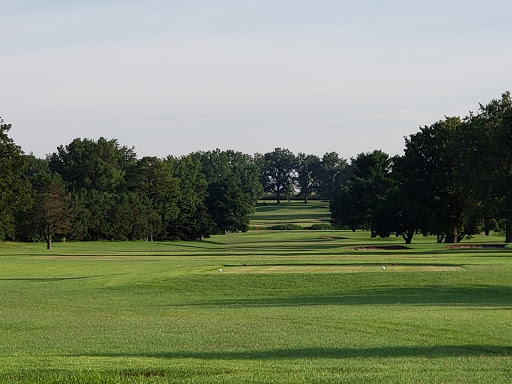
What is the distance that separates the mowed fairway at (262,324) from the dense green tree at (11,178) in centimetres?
3630

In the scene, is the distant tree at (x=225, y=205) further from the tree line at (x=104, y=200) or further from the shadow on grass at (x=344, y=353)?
the shadow on grass at (x=344, y=353)

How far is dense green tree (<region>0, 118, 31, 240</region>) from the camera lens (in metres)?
80.7

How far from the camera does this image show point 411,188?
3214 inches

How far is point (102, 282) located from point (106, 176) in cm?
10097

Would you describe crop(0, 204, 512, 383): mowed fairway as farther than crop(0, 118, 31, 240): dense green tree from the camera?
No

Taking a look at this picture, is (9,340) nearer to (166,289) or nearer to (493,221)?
(166,289)

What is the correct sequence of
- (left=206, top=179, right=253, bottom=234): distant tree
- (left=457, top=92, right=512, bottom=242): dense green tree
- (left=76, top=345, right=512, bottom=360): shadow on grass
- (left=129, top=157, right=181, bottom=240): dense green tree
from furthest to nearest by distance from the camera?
1. (left=206, top=179, right=253, bottom=234): distant tree
2. (left=129, top=157, right=181, bottom=240): dense green tree
3. (left=457, top=92, right=512, bottom=242): dense green tree
4. (left=76, top=345, right=512, bottom=360): shadow on grass

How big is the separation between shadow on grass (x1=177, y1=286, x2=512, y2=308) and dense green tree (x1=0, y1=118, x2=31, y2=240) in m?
52.8

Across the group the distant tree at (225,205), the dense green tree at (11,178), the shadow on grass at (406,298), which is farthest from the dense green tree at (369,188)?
the shadow on grass at (406,298)

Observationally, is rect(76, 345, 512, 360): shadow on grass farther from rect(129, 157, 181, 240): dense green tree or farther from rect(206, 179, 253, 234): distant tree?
rect(206, 179, 253, 234): distant tree

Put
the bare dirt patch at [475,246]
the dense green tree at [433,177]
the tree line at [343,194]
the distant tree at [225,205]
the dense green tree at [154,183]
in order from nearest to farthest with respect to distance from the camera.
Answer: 1. the tree line at [343,194]
2. the bare dirt patch at [475,246]
3. the dense green tree at [433,177]
4. the dense green tree at [154,183]
5. the distant tree at [225,205]

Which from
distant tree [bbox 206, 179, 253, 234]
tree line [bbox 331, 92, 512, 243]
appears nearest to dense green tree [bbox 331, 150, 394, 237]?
tree line [bbox 331, 92, 512, 243]

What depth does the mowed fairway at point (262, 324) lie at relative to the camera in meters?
14.1

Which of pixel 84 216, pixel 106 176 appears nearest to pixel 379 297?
pixel 84 216
